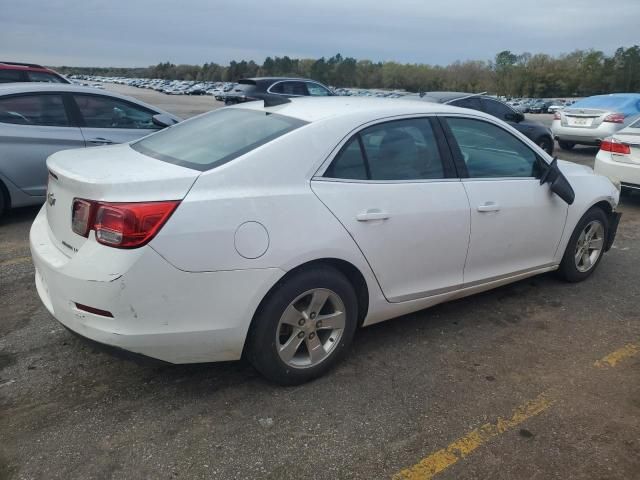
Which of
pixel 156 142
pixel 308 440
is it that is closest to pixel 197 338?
pixel 308 440

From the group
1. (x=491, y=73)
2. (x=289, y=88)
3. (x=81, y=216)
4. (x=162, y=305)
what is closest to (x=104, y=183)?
(x=81, y=216)

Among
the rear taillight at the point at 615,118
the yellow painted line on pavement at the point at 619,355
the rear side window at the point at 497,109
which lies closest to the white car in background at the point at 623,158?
the rear side window at the point at 497,109

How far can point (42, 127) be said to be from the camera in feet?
19.7

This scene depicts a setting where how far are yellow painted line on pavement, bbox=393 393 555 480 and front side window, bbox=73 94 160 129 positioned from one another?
551 centimetres

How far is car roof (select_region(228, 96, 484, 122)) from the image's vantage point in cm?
319

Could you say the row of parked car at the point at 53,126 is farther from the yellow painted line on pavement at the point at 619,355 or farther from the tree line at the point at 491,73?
the tree line at the point at 491,73

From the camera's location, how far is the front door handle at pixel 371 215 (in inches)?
117

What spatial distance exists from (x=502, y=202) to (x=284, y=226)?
173 cm

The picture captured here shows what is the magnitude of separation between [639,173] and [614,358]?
4.63 m

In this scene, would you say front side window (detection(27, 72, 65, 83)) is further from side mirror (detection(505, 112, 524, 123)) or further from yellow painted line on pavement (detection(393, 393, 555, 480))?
yellow painted line on pavement (detection(393, 393, 555, 480))

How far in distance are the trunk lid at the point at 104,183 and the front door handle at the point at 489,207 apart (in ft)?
6.16

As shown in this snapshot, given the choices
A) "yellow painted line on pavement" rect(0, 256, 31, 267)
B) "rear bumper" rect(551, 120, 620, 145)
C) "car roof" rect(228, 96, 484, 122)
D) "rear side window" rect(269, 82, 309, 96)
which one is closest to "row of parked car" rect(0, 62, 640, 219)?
"yellow painted line on pavement" rect(0, 256, 31, 267)

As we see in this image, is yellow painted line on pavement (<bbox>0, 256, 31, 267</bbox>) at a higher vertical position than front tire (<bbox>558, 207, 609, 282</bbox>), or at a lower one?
lower

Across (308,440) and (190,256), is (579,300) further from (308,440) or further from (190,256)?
(190,256)
